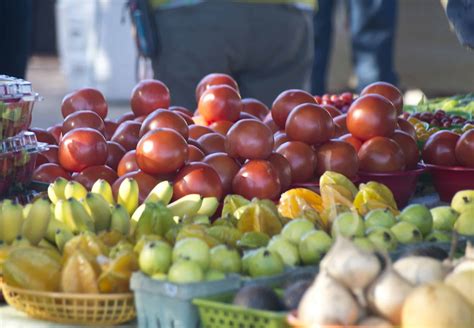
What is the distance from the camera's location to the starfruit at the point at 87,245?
6.48ft

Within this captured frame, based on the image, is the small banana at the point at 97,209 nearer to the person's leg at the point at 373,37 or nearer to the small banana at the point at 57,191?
the small banana at the point at 57,191

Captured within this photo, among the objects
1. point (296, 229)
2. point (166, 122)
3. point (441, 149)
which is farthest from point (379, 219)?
point (441, 149)

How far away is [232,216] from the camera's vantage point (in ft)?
7.63

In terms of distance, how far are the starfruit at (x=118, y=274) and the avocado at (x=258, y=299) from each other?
284mm

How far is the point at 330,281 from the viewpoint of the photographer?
1.54 m

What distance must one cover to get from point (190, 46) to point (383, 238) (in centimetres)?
277

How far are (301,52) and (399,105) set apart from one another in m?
1.67

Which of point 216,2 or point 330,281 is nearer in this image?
point 330,281

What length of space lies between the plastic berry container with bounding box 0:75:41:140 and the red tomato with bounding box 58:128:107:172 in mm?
145

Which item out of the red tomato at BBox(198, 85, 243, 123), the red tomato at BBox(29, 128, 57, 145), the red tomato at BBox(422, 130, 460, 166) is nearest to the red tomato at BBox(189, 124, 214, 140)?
the red tomato at BBox(198, 85, 243, 123)

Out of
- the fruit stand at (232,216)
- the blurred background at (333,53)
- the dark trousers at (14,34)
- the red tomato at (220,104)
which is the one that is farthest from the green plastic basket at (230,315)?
the blurred background at (333,53)

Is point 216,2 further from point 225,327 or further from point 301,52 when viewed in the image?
point 225,327

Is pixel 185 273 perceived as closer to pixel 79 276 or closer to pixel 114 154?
pixel 79 276

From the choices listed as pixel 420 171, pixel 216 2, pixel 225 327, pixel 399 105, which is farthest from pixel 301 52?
pixel 225 327
